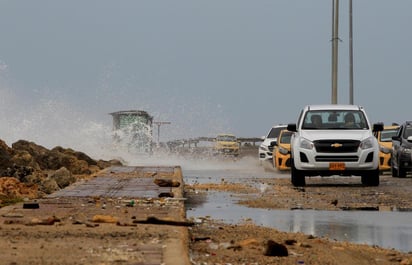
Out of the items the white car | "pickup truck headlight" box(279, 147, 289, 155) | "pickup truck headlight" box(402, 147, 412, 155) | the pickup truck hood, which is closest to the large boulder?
the pickup truck hood

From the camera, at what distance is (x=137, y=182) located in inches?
888

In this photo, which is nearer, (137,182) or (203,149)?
(137,182)

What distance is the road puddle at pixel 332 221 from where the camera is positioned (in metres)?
12.9

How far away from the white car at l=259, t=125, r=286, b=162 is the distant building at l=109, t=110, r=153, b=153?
27.2m

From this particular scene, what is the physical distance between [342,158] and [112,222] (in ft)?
50.1

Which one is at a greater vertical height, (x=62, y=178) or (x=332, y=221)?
(x=62, y=178)

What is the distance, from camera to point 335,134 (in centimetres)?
2719

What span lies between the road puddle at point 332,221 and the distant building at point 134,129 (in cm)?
5298

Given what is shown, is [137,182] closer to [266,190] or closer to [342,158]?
[266,190]

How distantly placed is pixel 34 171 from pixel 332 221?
50.8 ft

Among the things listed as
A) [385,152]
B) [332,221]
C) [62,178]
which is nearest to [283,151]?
[385,152]

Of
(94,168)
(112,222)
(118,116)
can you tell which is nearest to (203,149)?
(118,116)

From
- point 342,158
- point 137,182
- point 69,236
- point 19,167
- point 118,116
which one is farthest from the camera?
point 118,116

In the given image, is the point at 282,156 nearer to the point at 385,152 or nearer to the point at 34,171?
the point at 385,152
